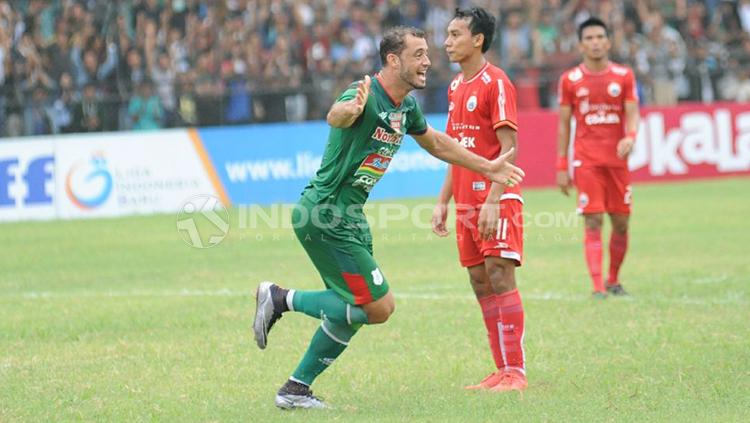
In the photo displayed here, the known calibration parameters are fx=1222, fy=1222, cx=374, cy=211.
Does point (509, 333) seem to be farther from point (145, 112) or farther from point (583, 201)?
point (145, 112)

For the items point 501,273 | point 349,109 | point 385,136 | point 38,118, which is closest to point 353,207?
point 385,136

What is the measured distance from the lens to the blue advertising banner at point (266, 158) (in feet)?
69.6

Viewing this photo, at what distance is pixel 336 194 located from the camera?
275 inches

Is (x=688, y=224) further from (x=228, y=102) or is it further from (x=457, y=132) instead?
(x=457, y=132)

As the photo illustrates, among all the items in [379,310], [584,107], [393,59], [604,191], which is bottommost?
[379,310]

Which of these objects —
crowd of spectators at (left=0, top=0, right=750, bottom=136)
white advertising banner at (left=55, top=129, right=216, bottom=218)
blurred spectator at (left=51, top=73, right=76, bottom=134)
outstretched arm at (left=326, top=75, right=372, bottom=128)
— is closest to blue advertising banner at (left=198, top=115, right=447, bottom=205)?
white advertising banner at (left=55, top=129, right=216, bottom=218)

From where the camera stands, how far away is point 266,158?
71.2 ft

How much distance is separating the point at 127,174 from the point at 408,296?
385 inches

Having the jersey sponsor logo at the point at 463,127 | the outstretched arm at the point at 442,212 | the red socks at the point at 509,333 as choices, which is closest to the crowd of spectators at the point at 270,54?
the outstretched arm at the point at 442,212

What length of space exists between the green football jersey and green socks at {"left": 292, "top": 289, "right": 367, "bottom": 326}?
542mm

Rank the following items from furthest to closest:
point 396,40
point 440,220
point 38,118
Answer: point 38,118 < point 440,220 < point 396,40

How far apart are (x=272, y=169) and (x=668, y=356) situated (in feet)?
45.3

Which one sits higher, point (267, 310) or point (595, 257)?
point (267, 310)

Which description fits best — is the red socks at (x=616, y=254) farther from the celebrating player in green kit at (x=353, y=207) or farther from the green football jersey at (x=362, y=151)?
the green football jersey at (x=362, y=151)
